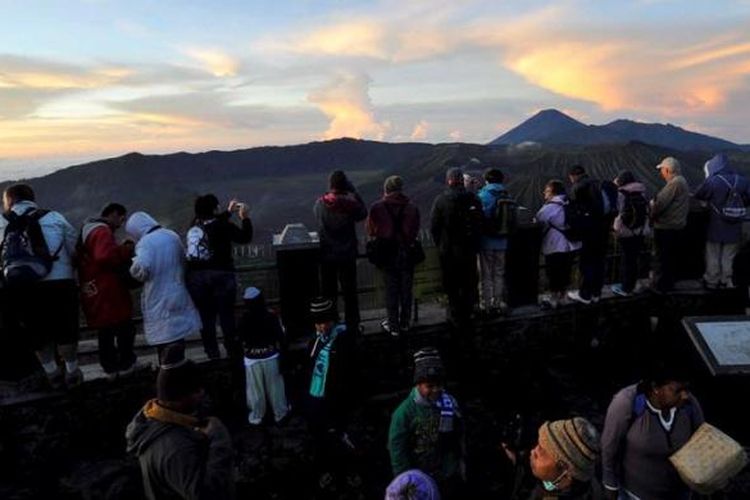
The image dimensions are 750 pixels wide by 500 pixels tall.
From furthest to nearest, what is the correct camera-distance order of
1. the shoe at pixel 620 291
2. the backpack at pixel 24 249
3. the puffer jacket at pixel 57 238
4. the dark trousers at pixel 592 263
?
the shoe at pixel 620 291, the dark trousers at pixel 592 263, the puffer jacket at pixel 57 238, the backpack at pixel 24 249

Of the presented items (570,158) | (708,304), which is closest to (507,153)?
(570,158)

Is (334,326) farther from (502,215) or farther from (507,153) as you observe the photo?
(507,153)

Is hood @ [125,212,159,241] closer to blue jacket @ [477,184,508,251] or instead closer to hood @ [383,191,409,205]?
hood @ [383,191,409,205]

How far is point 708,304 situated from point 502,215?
376cm

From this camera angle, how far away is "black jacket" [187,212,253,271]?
5.32 meters

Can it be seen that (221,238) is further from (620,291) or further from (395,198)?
(620,291)

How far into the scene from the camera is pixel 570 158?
3952 inches

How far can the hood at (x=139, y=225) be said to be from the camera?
5043 mm

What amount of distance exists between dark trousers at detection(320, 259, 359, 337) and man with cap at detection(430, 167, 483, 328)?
1.03 meters

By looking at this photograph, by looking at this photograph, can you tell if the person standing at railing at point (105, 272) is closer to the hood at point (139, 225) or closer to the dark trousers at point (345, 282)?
the hood at point (139, 225)

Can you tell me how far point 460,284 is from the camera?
6.41 meters

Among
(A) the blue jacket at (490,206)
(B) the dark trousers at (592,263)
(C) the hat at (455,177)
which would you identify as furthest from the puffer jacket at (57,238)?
(B) the dark trousers at (592,263)

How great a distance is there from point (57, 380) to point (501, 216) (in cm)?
483

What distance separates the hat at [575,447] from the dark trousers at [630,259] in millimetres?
5125
